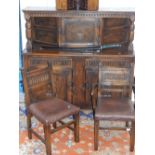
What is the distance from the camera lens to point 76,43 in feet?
9.86

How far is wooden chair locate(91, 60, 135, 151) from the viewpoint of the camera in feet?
7.79

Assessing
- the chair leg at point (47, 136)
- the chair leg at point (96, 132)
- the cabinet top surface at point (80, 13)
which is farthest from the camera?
the cabinet top surface at point (80, 13)

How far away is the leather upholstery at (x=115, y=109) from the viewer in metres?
2.34

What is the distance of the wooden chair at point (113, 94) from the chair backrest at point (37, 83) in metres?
0.47

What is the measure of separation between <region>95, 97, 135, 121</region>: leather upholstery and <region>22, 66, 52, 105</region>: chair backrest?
0.56m

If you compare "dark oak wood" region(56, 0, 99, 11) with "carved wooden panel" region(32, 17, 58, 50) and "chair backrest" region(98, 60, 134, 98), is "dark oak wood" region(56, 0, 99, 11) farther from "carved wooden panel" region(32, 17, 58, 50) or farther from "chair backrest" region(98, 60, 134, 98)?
"chair backrest" region(98, 60, 134, 98)

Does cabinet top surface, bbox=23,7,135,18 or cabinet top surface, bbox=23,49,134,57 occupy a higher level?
cabinet top surface, bbox=23,7,135,18

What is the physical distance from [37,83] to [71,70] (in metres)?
0.55

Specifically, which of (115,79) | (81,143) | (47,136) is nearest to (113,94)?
(115,79)

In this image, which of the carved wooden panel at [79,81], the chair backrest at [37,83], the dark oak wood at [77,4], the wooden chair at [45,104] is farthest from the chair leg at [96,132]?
the dark oak wood at [77,4]

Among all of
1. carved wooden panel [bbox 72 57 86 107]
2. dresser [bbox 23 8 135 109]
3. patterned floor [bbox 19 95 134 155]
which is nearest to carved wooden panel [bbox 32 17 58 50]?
dresser [bbox 23 8 135 109]

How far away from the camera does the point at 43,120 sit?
2277 millimetres

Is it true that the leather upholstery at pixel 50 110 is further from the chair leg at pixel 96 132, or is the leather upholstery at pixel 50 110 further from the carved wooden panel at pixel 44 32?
the carved wooden panel at pixel 44 32
